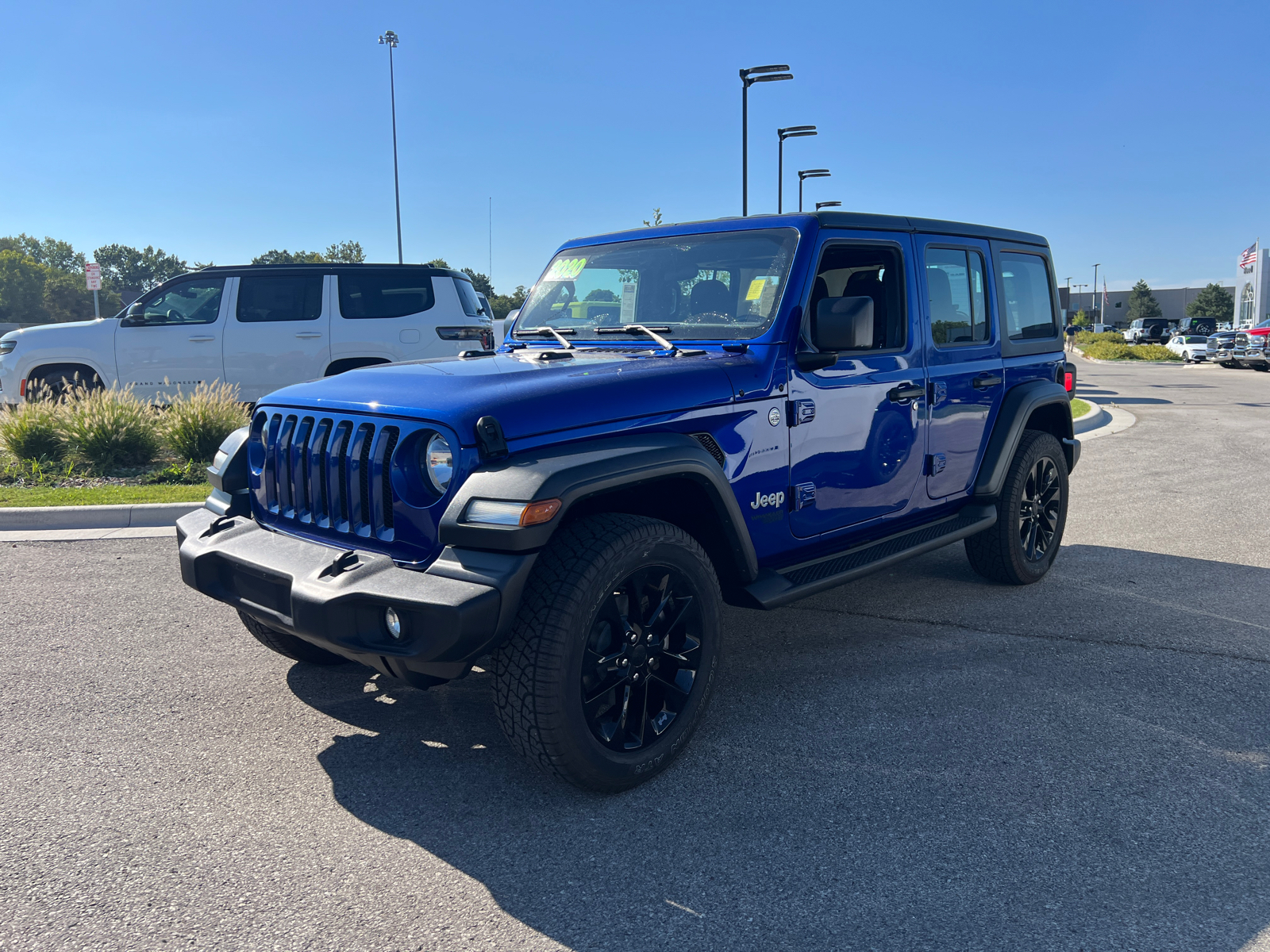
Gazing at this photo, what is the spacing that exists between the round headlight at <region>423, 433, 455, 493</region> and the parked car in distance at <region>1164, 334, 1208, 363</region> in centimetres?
A: 4014

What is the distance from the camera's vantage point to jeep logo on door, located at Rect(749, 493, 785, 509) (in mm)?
3573

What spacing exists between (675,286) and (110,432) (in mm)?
6972

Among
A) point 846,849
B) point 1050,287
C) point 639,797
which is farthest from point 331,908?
point 1050,287

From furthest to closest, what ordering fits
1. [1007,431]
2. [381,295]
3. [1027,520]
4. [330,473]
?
[381,295] → [1027,520] → [1007,431] → [330,473]

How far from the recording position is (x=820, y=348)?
3742mm

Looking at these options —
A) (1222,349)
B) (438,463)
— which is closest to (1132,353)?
(1222,349)

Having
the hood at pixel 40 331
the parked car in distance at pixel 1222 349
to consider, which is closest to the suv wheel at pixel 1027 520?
the hood at pixel 40 331

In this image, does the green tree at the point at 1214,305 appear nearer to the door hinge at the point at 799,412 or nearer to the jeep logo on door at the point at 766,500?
the door hinge at the point at 799,412

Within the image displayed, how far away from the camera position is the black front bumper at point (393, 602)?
263cm

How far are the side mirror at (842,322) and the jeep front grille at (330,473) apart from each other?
1717 mm

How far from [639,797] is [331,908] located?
3.36 ft

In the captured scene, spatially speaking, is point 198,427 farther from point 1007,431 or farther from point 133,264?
point 133,264

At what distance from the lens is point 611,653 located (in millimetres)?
3041

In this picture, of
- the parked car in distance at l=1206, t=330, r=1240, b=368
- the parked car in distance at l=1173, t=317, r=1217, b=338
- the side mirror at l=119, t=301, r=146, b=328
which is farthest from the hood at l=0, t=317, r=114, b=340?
the parked car in distance at l=1173, t=317, r=1217, b=338
